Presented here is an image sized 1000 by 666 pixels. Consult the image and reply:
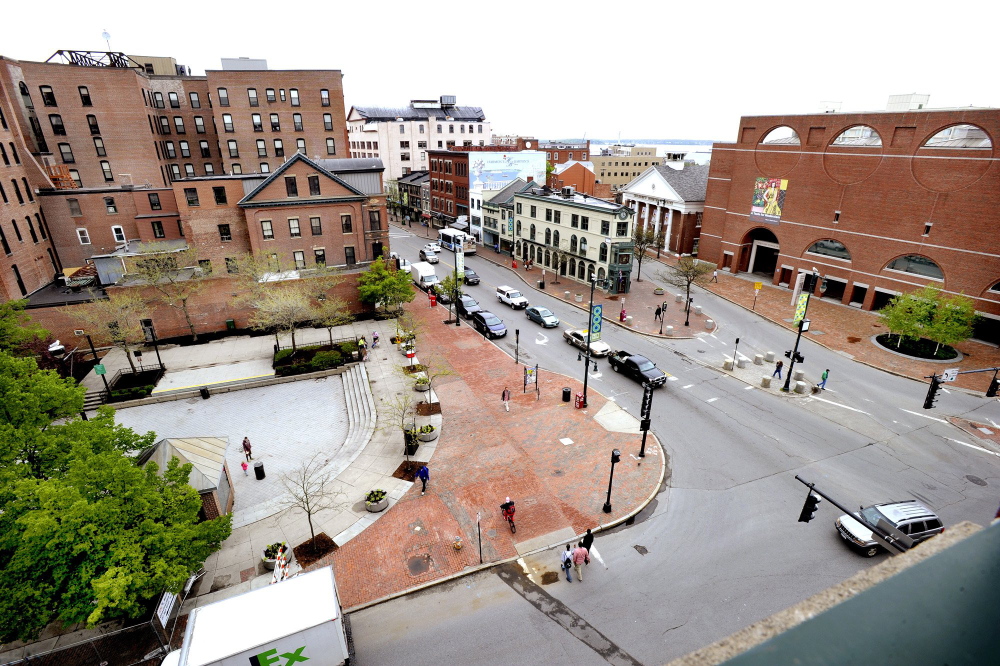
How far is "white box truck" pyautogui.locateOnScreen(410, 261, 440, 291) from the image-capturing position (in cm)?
4953

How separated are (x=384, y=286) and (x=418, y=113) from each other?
231ft

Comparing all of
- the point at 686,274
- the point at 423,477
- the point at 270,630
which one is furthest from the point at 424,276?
the point at 270,630

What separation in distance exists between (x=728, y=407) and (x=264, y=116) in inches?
1997

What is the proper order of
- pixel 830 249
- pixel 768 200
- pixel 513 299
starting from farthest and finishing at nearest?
pixel 768 200, pixel 513 299, pixel 830 249

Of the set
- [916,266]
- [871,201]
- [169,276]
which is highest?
[871,201]

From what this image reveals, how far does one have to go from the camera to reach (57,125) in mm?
44625

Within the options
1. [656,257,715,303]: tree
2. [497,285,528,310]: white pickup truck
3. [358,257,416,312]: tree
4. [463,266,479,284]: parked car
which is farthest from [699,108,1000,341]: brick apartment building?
[358,257,416,312]: tree

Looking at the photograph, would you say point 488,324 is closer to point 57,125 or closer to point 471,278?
point 471,278

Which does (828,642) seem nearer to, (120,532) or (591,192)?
(120,532)

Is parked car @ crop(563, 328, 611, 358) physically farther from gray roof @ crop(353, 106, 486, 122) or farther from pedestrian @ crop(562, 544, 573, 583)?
gray roof @ crop(353, 106, 486, 122)

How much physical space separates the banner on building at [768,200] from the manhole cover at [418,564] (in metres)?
45.6

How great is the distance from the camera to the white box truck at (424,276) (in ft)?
163

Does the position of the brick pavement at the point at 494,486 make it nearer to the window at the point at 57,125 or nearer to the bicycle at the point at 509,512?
the bicycle at the point at 509,512

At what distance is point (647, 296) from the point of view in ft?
152
